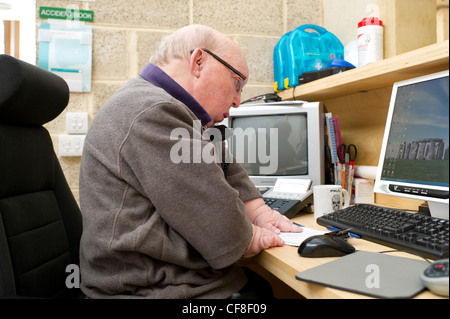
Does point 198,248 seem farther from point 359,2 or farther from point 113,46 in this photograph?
point 359,2

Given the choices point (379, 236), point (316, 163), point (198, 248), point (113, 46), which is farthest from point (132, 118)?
point (113, 46)

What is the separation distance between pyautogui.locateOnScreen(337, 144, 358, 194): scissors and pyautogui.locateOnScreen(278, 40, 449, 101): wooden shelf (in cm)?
24

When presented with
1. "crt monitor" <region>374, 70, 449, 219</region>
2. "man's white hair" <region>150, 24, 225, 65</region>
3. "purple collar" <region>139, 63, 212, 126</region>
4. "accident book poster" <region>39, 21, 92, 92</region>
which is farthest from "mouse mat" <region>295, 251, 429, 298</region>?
"accident book poster" <region>39, 21, 92, 92</region>

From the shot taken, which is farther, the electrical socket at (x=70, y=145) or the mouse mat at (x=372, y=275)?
the electrical socket at (x=70, y=145)

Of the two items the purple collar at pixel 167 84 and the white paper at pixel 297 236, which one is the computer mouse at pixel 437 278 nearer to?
the white paper at pixel 297 236

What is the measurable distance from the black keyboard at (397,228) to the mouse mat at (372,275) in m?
0.04

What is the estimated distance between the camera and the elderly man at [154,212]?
70 cm

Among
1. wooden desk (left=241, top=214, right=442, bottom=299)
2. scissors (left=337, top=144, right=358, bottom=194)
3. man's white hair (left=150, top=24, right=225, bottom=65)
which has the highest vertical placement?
man's white hair (left=150, top=24, right=225, bottom=65)

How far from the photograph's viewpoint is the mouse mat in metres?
0.51

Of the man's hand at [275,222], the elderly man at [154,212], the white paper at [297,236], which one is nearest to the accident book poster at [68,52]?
the elderly man at [154,212]

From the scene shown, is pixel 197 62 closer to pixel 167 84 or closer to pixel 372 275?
pixel 167 84

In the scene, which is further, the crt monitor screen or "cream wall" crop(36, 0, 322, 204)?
"cream wall" crop(36, 0, 322, 204)

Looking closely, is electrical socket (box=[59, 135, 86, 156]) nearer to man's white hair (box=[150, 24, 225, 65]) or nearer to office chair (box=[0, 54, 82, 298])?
office chair (box=[0, 54, 82, 298])
